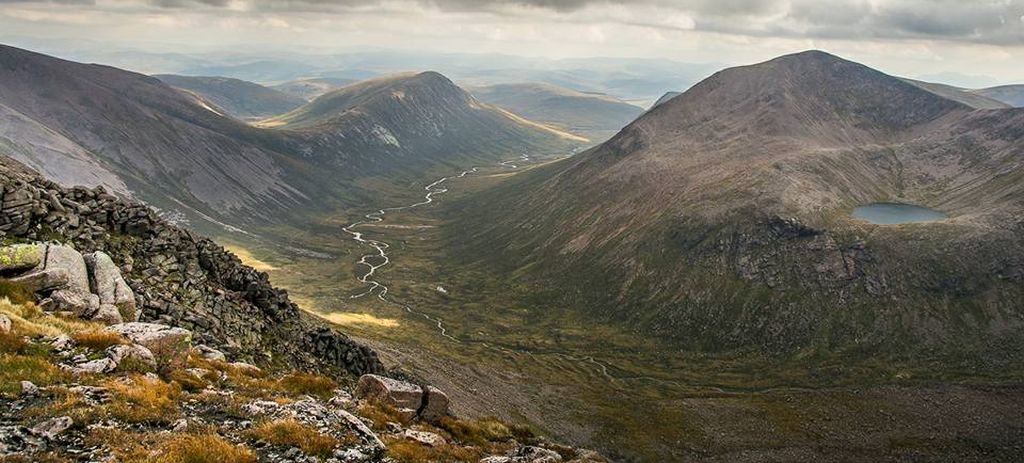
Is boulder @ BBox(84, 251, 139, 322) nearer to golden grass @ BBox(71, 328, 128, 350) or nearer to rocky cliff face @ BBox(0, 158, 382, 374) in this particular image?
rocky cliff face @ BBox(0, 158, 382, 374)

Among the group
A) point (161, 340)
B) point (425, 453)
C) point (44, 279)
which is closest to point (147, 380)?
point (161, 340)

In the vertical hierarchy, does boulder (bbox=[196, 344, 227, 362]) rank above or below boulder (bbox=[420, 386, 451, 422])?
above

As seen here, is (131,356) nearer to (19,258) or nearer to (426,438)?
(19,258)

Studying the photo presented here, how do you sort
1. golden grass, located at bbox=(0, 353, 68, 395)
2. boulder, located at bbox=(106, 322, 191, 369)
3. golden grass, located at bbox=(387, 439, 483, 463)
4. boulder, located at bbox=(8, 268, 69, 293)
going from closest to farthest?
1. golden grass, located at bbox=(0, 353, 68, 395)
2. golden grass, located at bbox=(387, 439, 483, 463)
3. boulder, located at bbox=(106, 322, 191, 369)
4. boulder, located at bbox=(8, 268, 69, 293)

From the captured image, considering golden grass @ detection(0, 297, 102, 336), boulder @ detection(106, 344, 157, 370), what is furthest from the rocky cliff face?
boulder @ detection(106, 344, 157, 370)

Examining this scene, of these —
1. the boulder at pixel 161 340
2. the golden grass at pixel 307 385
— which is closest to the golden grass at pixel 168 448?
the boulder at pixel 161 340

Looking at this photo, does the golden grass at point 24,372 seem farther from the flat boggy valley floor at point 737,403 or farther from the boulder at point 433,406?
the flat boggy valley floor at point 737,403
